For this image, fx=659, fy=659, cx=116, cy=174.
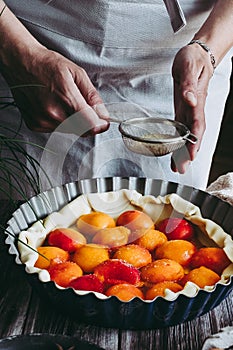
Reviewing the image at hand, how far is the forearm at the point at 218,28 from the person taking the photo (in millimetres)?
1144

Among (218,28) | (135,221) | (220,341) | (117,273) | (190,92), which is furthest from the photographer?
(218,28)

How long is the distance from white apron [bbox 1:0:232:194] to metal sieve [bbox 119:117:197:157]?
20 cm

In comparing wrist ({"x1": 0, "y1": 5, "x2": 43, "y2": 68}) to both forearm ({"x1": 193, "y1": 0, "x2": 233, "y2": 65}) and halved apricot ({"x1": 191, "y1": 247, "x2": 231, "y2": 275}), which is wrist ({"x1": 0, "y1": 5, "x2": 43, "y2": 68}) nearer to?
forearm ({"x1": 193, "y1": 0, "x2": 233, "y2": 65})

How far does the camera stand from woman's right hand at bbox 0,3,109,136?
3.23ft

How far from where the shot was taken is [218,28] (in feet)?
3.78

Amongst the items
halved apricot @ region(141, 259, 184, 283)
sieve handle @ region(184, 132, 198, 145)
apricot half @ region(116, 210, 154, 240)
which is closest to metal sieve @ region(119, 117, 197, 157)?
sieve handle @ region(184, 132, 198, 145)

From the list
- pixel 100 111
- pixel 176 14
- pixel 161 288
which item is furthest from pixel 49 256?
pixel 176 14

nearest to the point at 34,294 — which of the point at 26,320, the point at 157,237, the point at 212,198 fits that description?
the point at 26,320

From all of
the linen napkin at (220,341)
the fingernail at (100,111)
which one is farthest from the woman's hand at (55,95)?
the linen napkin at (220,341)

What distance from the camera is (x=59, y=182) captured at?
126cm

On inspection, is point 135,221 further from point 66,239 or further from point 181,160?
point 181,160

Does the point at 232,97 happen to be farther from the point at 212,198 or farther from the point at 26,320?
the point at 26,320

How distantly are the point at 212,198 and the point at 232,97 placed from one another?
133cm

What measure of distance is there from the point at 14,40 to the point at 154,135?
0.29 metres
